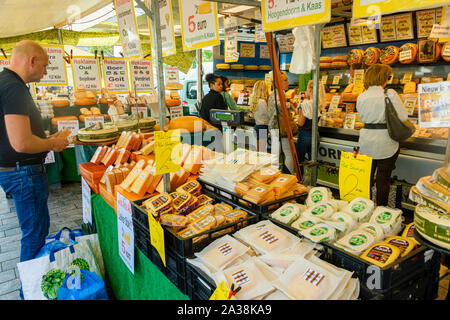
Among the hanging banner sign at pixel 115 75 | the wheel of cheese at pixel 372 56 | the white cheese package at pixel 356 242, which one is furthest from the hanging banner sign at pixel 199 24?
the wheel of cheese at pixel 372 56

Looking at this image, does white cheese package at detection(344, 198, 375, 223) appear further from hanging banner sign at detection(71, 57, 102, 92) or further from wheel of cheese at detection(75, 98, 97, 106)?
wheel of cheese at detection(75, 98, 97, 106)

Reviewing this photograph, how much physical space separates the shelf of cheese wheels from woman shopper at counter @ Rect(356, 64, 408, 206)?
2.13 m

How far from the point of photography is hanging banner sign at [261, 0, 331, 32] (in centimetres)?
144

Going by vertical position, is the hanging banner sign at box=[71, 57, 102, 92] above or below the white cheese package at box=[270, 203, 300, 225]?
above

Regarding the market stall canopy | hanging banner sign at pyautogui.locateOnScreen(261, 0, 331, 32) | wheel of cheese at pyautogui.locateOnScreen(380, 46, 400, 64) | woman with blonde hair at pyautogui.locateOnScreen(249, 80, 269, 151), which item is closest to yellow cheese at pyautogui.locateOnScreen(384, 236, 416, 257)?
hanging banner sign at pyautogui.locateOnScreen(261, 0, 331, 32)

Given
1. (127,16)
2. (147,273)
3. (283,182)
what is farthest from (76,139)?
(283,182)

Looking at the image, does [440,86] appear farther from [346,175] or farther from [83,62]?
[83,62]

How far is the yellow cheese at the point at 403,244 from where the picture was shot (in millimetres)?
1244

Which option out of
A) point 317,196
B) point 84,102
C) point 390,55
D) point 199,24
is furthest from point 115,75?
point 390,55

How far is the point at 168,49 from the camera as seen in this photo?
127 inches

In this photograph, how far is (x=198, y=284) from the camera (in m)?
1.34

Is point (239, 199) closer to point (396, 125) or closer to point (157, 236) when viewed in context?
point (157, 236)

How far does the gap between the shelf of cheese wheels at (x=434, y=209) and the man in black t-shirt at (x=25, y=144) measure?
8.13ft

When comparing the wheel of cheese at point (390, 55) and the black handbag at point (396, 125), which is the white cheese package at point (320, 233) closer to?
the black handbag at point (396, 125)
